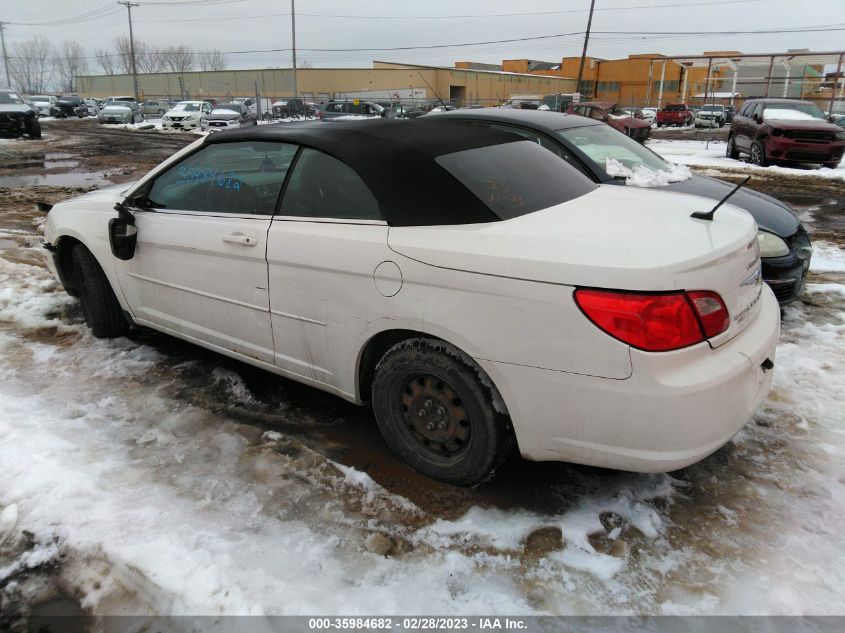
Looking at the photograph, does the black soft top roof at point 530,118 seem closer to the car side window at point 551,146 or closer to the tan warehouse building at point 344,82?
the car side window at point 551,146

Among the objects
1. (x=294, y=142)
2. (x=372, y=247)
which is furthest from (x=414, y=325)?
(x=294, y=142)

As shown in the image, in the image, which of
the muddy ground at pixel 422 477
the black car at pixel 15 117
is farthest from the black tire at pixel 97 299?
the black car at pixel 15 117

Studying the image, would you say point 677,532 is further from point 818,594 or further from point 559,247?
point 559,247

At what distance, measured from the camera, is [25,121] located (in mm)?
22656

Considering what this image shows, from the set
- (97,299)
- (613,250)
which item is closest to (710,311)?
(613,250)

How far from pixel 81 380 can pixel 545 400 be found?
2.98 meters

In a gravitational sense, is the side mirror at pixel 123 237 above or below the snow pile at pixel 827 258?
above

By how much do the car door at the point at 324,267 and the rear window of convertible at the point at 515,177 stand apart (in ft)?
1.58

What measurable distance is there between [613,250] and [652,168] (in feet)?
13.4

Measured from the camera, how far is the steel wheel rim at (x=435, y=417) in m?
2.61

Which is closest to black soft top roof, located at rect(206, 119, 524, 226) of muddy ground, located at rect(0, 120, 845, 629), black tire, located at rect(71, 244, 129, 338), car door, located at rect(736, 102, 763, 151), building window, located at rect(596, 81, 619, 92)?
muddy ground, located at rect(0, 120, 845, 629)

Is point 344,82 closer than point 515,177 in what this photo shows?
No

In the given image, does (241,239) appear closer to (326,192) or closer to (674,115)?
(326,192)

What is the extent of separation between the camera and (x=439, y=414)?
2.67 meters
